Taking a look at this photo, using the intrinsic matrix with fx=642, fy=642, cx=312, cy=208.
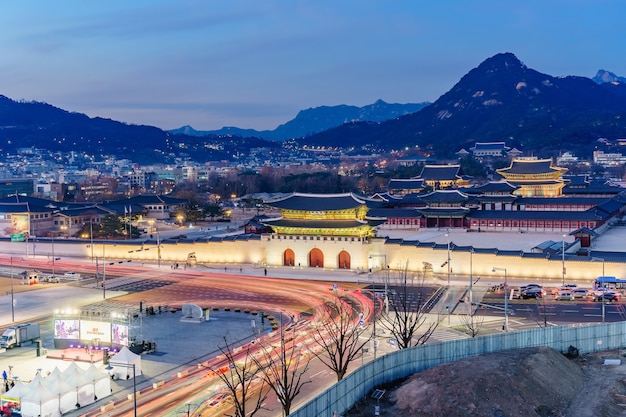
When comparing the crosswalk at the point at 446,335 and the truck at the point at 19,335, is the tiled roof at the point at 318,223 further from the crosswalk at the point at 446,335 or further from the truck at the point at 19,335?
the truck at the point at 19,335

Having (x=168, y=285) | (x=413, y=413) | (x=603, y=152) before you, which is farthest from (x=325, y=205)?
(x=603, y=152)

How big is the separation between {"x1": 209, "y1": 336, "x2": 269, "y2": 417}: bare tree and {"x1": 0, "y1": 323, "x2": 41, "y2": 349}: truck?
1025 centimetres

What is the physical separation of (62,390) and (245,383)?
6.58 metres

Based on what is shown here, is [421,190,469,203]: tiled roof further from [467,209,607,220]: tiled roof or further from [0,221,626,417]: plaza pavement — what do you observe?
[0,221,626,417]: plaza pavement

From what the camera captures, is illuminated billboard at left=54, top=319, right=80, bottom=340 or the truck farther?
the truck

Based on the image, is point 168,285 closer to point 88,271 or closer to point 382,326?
point 88,271

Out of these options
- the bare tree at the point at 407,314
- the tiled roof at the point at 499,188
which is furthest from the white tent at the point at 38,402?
the tiled roof at the point at 499,188

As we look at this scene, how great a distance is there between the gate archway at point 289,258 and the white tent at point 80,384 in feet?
104

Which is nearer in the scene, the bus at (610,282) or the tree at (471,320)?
the tree at (471,320)

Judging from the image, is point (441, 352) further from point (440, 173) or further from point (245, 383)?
point (440, 173)

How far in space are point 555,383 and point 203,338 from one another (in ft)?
57.0

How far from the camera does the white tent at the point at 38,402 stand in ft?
72.6

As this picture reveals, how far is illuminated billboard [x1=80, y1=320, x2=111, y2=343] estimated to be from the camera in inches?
1201

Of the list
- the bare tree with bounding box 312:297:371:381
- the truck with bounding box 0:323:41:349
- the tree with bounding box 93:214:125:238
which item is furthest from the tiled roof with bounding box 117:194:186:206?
the truck with bounding box 0:323:41:349
